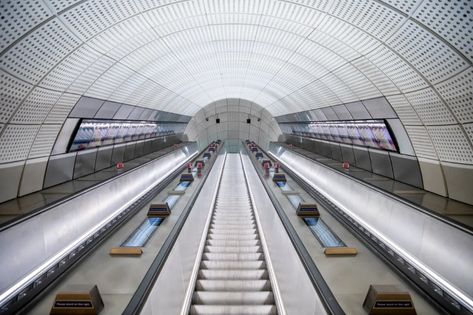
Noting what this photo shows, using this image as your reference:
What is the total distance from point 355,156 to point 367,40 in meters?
8.22

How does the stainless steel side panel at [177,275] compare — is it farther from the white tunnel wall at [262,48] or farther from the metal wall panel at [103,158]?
the metal wall panel at [103,158]

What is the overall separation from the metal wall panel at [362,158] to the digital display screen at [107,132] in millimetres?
10903

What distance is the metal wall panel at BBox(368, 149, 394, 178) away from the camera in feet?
31.2

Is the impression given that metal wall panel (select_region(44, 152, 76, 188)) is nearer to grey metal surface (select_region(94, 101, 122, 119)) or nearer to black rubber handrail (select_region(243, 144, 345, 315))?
grey metal surface (select_region(94, 101, 122, 119))

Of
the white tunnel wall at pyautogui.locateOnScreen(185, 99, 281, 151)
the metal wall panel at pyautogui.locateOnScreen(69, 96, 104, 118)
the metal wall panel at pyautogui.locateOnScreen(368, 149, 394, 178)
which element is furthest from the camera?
the white tunnel wall at pyautogui.locateOnScreen(185, 99, 281, 151)

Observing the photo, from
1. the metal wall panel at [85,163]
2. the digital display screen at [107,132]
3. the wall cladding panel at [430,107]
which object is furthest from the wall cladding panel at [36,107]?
the wall cladding panel at [430,107]

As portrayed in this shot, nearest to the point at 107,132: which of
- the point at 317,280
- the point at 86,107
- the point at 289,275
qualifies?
the point at 86,107

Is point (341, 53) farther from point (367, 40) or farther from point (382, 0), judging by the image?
point (382, 0)

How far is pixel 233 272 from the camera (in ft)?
19.2

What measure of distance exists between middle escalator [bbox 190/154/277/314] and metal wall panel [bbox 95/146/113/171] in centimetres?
531

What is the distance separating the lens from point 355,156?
12.8 m

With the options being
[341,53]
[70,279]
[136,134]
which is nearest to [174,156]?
[136,134]

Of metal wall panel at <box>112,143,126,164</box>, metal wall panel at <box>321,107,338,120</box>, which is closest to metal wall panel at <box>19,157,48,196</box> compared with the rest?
metal wall panel at <box>112,143,126,164</box>

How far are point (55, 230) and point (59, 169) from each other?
9.36 feet
